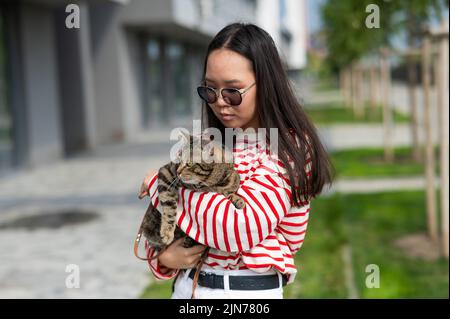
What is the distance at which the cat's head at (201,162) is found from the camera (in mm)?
1945

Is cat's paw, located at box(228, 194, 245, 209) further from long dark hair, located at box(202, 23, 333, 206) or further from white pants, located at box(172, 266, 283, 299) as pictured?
white pants, located at box(172, 266, 283, 299)

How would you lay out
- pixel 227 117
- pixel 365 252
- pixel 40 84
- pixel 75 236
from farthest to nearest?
1. pixel 40 84
2. pixel 75 236
3. pixel 365 252
4. pixel 227 117

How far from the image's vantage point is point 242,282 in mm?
2172

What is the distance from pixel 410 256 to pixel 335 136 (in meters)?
12.6

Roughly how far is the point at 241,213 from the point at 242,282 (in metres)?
0.30

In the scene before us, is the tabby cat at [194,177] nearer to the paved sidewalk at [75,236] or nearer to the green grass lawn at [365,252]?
the green grass lawn at [365,252]

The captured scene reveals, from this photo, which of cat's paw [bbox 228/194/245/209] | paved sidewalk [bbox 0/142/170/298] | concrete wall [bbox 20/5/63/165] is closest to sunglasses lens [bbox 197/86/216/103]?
cat's paw [bbox 228/194/245/209]

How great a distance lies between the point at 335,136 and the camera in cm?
1869

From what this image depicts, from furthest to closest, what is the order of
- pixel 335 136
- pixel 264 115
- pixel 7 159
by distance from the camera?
pixel 335 136
pixel 7 159
pixel 264 115

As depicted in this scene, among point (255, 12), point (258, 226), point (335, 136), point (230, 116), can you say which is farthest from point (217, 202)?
point (255, 12)

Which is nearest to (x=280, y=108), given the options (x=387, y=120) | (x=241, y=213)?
(x=241, y=213)

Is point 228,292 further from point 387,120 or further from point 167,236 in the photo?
point 387,120

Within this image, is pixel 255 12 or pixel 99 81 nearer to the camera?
pixel 99 81
